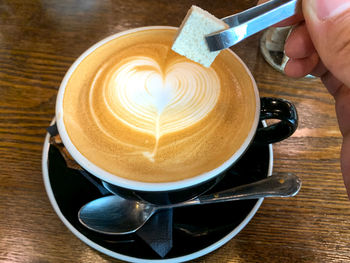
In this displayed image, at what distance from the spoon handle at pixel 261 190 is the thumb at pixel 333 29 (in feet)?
0.94

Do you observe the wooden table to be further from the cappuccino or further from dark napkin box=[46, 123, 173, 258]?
the cappuccino

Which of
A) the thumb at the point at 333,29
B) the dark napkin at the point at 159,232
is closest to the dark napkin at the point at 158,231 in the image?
the dark napkin at the point at 159,232

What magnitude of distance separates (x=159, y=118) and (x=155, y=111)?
0.08 feet

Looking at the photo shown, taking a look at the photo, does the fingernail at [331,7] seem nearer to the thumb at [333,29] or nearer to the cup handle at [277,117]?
the thumb at [333,29]

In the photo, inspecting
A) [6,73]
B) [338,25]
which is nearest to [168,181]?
[338,25]

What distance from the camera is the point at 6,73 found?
116cm

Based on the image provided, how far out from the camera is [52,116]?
41.4 inches

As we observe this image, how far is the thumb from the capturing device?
64cm

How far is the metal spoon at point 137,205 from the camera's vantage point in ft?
2.57

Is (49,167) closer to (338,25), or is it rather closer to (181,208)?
(181,208)

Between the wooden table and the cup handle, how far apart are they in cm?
18

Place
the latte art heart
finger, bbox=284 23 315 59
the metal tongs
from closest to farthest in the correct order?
1. the metal tongs
2. the latte art heart
3. finger, bbox=284 23 315 59

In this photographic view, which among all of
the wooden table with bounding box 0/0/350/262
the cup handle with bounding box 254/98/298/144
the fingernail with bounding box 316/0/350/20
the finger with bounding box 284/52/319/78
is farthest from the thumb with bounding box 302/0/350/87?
Result: the wooden table with bounding box 0/0/350/262

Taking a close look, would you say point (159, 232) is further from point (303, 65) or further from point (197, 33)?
point (303, 65)
